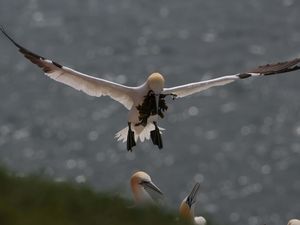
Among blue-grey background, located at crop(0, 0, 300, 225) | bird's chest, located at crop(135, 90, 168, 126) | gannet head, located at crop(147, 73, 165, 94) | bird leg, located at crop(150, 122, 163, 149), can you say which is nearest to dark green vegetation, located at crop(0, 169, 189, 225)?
gannet head, located at crop(147, 73, 165, 94)

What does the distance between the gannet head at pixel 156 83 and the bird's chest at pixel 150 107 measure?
0.11 meters

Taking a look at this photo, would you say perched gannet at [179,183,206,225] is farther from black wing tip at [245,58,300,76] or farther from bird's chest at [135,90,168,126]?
black wing tip at [245,58,300,76]

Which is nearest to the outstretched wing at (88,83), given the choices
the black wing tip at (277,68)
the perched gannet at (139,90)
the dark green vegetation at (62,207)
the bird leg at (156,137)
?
the perched gannet at (139,90)

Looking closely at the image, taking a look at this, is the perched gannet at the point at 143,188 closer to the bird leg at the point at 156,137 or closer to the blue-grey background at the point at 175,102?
the bird leg at the point at 156,137

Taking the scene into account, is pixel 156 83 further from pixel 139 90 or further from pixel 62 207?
pixel 62 207

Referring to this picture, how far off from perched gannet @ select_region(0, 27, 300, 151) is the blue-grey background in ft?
57.2

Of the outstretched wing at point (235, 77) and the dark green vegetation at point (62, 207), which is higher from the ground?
the outstretched wing at point (235, 77)

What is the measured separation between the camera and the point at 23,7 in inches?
1886

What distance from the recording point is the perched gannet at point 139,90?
16.8 m

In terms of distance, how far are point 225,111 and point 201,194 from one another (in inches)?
165

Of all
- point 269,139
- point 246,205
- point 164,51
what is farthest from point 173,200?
point 164,51

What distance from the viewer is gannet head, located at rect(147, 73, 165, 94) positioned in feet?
54.3

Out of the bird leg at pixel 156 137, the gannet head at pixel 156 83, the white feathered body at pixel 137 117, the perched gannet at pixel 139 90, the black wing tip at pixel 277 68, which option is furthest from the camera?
the black wing tip at pixel 277 68

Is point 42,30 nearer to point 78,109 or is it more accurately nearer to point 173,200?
point 78,109
